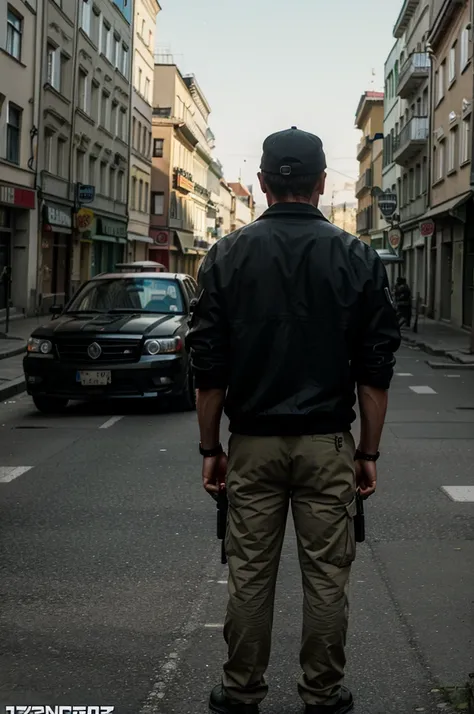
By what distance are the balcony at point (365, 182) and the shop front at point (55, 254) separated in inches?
1595

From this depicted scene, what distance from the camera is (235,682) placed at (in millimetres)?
3480

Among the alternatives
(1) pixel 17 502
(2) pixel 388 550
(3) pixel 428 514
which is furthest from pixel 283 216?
(1) pixel 17 502

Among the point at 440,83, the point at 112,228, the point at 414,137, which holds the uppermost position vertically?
the point at 440,83

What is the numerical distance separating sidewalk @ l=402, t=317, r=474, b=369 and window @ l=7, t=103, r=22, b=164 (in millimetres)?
12252

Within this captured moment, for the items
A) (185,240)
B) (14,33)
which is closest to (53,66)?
(14,33)

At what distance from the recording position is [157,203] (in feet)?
231

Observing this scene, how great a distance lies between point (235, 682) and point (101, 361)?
8770 mm

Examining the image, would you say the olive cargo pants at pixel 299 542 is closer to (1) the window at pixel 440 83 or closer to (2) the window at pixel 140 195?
(1) the window at pixel 440 83

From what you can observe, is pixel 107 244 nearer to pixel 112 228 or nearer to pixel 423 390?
pixel 112 228

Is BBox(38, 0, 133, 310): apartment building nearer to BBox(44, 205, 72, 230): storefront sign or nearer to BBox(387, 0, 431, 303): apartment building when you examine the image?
BBox(44, 205, 72, 230): storefront sign

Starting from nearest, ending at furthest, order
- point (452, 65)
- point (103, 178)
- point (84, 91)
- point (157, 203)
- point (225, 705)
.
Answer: point (225, 705)
point (452, 65)
point (84, 91)
point (103, 178)
point (157, 203)

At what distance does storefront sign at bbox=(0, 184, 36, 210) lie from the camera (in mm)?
28734

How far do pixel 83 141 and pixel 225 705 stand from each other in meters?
39.2

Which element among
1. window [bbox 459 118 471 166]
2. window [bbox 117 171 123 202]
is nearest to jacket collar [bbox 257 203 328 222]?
window [bbox 459 118 471 166]
